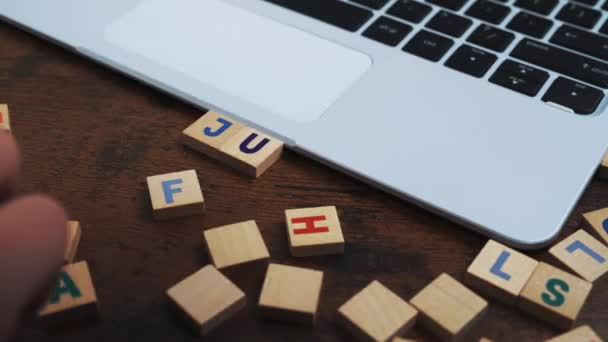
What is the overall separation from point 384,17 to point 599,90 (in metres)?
0.23

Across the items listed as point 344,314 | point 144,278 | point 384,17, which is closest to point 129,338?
point 144,278

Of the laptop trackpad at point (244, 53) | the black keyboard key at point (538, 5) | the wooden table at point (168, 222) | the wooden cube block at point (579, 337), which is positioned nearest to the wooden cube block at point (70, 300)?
the wooden table at point (168, 222)

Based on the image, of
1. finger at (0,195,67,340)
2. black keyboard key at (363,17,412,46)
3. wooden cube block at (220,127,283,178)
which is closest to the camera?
finger at (0,195,67,340)

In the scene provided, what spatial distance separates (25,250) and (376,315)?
26cm

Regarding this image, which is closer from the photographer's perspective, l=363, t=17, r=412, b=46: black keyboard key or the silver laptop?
the silver laptop

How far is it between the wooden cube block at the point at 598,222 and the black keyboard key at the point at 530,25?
217 mm

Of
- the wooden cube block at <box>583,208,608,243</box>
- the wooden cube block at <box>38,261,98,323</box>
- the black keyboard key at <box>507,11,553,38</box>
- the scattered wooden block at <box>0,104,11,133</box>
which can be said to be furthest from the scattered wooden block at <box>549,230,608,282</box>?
the scattered wooden block at <box>0,104,11,133</box>

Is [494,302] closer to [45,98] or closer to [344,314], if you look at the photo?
[344,314]

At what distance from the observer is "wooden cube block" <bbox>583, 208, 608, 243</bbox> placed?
53 cm

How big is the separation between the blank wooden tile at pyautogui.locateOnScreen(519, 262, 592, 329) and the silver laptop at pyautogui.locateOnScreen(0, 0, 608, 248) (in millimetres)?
29

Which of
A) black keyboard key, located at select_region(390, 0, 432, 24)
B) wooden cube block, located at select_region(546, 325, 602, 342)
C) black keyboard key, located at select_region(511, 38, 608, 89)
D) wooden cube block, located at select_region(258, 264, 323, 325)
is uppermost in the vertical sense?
black keyboard key, located at select_region(511, 38, 608, 89)

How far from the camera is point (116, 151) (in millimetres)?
584

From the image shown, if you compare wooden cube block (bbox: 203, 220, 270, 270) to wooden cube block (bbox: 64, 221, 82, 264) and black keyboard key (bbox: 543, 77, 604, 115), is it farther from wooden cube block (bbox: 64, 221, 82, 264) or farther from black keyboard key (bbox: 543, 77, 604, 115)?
→ black keyboard key (bbox: 543, 77, 604, 115)

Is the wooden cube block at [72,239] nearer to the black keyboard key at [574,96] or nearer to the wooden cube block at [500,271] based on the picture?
the wooden cube block at [500,271]
